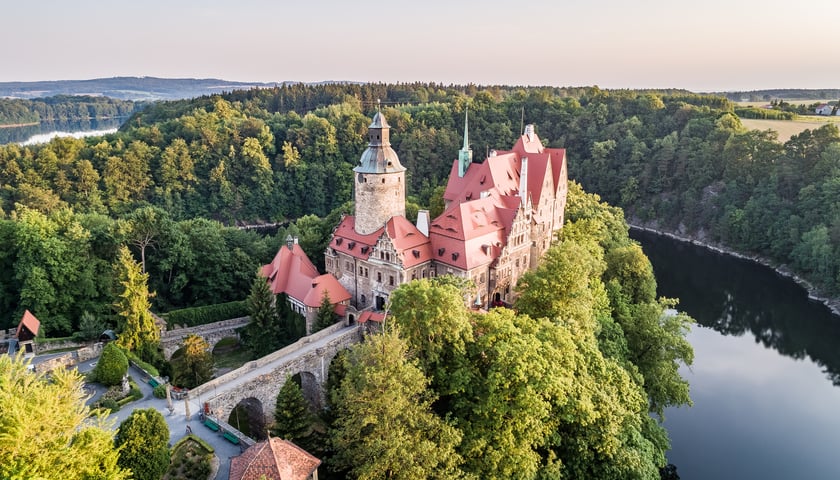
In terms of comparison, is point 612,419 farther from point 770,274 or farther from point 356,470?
point 770,274

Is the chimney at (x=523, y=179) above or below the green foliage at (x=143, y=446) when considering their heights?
above

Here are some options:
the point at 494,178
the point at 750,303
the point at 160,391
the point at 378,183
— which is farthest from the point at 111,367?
the point at 750,303

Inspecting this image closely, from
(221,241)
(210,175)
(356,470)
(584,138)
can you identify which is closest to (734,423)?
(356,470)

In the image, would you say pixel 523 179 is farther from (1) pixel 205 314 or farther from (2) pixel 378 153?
(1) pixel 205 314

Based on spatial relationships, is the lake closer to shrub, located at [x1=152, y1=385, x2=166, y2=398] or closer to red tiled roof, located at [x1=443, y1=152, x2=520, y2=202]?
red tiled roof, located at [x1=443, y1=152, x2=520, y2=202]

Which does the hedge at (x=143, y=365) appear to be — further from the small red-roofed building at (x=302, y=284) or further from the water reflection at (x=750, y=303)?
the water reflection at (x=750, y=303)

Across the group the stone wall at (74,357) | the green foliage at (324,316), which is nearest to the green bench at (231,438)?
the green foliage at (324,316)
